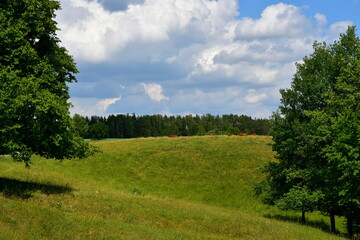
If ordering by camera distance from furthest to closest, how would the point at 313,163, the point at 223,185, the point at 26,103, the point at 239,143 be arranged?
the point at 239,143
the point at 223,185
the point at 313,163
the point at 26,103

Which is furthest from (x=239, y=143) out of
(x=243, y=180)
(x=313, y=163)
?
(x=313, y=163)

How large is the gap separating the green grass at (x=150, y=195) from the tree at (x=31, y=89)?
10.7 ft

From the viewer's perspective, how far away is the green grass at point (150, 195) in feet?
52.8

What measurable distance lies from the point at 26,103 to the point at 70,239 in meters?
10.1

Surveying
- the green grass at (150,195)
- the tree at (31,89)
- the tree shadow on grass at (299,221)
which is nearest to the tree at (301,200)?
the green grass at (150,195)

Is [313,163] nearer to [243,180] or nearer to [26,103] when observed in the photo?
[243,180]

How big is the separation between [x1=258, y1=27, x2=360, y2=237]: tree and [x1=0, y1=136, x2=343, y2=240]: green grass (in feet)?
10.6

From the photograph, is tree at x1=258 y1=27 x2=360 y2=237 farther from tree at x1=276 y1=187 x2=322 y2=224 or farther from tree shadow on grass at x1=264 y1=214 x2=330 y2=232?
tree shadow on grass at x1=264 y1=214 x2=330 y2=232

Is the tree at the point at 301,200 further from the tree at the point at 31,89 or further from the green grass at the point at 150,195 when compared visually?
the tree at the point at 31,89

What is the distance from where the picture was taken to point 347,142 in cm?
2298

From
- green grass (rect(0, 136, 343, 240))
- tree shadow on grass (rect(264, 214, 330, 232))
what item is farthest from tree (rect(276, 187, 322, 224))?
tree shadow on grass (rect(264, 214, 330, 232))

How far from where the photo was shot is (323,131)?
1014 inches

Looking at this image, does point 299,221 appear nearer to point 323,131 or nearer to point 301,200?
point 301,200

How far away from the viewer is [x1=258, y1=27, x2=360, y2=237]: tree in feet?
75.7
